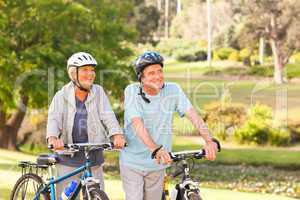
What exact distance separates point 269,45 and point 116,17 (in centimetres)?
1497

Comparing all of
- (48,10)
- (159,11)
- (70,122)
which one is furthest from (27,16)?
(159,11)

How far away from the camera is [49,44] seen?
805 inches

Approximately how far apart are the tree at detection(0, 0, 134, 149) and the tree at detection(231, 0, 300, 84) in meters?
14.1

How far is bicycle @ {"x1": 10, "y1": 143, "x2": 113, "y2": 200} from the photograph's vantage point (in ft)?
15.7

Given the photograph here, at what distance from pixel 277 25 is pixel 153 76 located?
104ft

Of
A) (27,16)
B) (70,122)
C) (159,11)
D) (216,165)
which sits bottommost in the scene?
(216,165)

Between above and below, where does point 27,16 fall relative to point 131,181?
above

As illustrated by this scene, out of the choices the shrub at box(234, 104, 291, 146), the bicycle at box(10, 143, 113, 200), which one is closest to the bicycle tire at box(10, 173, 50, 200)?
the bicycle at box(10, 143, 113, 200)

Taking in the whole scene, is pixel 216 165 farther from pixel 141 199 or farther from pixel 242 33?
pixel 141 199

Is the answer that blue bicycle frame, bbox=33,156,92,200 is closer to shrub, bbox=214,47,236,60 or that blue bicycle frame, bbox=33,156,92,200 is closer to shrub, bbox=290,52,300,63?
shrub, bbox=290,52,300,63

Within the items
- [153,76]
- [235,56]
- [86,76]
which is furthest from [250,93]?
[153,76]

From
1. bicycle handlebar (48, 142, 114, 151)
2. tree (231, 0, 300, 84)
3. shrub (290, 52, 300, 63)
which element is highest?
tree (231, 0, 300, 84)

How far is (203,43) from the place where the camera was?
40156 millimetres

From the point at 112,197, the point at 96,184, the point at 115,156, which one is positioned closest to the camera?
the point at 96,184
